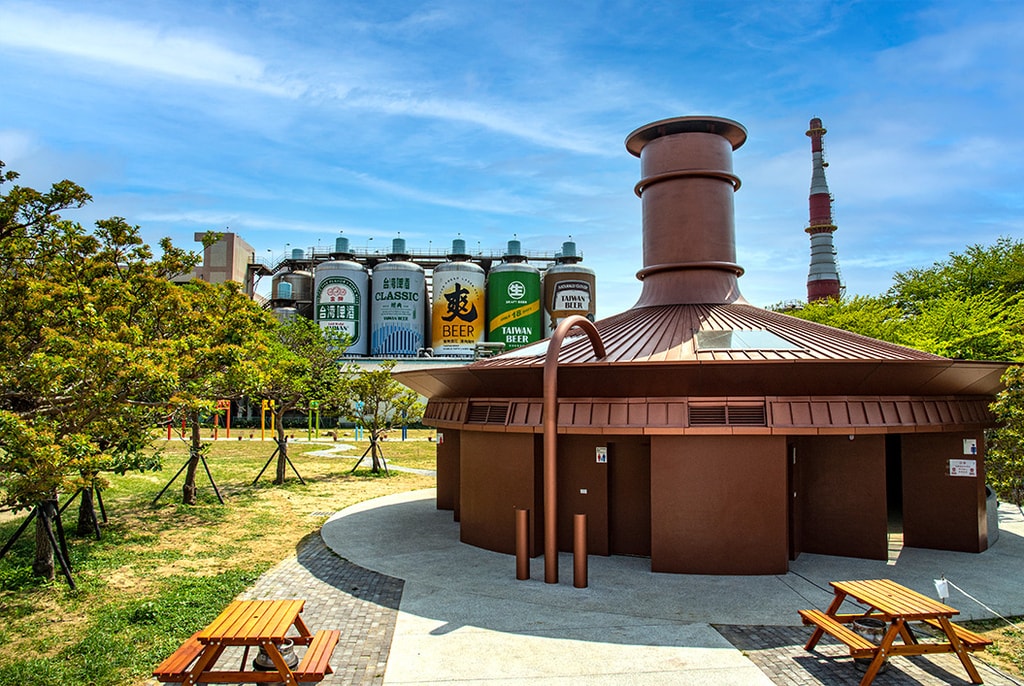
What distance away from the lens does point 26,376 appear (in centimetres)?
939

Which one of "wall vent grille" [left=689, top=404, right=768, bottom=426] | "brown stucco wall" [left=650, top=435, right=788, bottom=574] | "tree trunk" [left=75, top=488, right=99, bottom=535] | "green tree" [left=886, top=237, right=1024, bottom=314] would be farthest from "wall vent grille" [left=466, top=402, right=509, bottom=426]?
"green tree" [left=886, top=237, right=1024, bottom=314]

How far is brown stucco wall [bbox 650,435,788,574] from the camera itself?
10992mm

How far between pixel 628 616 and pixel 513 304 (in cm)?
4936

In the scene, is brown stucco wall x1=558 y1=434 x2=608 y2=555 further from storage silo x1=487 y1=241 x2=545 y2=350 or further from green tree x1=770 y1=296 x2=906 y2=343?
storage silo x1=487 y1=241 x2=545 y2=350

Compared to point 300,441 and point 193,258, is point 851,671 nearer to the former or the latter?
point 193,258

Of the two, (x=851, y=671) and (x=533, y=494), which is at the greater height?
(x=533, y=494)

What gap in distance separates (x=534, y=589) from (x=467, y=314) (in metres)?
47.6

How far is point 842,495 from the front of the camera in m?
12.2

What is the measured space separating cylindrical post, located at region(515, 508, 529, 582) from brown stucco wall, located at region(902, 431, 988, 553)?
811cm

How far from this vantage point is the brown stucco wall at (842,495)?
11.9 metres

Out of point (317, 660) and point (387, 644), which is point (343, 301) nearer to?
point (387, 644)

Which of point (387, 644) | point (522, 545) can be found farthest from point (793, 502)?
point (387, 644)

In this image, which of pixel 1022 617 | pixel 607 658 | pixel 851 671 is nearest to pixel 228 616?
pixel 607 658

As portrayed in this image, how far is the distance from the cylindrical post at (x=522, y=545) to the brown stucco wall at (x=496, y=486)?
3.77 feet
